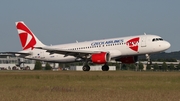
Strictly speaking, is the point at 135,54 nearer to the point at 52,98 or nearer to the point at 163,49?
the point at 163,49

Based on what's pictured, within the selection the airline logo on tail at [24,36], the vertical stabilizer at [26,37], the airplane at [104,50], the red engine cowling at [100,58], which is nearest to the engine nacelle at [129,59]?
the airplane at [104,50]

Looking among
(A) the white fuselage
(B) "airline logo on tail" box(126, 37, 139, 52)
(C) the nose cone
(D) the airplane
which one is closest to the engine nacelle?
(D) the airplane

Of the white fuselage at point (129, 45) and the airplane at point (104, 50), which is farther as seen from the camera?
the airplane at point (104, 50)

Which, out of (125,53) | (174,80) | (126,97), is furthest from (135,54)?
(126,97)

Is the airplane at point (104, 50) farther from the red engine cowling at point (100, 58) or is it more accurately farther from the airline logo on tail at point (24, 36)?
the airline logo on tail at point (24, 36)

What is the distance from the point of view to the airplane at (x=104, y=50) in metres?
56.1

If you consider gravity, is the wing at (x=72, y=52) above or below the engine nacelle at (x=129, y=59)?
above

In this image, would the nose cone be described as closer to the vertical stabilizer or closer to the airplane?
the airplane

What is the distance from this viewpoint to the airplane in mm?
56062

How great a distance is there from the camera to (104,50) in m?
58.3

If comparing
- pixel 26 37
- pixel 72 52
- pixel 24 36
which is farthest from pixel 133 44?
pixel 24 36

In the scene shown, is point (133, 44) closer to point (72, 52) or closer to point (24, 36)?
point (72, 52)

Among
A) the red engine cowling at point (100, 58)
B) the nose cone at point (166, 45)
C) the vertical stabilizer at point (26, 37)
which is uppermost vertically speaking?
the vertical stabilizer at point (26, 37)

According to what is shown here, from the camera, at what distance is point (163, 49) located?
56.5 metres
